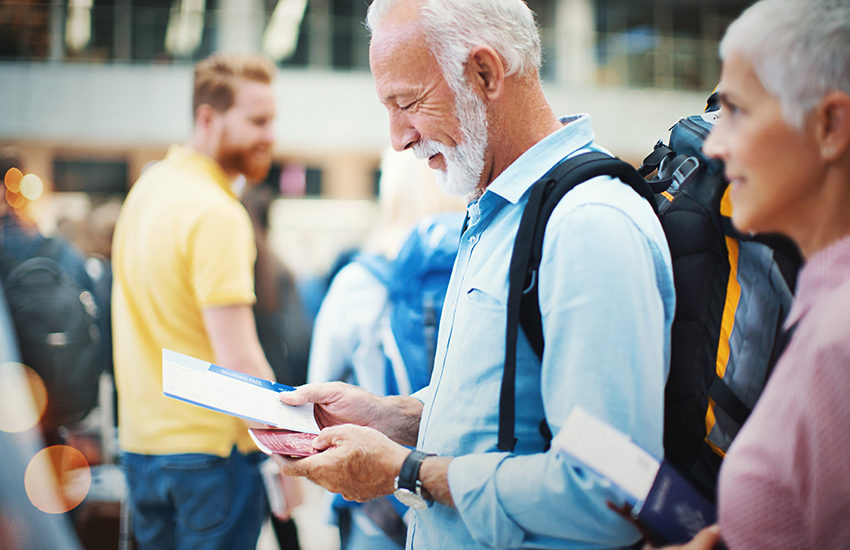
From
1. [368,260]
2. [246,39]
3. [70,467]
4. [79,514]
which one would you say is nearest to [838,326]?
[368,260]

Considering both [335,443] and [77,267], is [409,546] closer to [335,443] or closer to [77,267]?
[335,443]

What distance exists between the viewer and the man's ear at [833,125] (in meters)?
0.74

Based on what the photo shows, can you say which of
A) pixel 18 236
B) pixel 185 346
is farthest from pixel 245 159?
pixel 18 236

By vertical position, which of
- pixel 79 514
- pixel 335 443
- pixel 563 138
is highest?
pixel 563 138

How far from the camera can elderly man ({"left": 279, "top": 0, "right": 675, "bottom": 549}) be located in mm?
Result: 965

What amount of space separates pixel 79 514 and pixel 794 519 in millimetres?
3358

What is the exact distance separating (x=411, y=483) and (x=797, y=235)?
72 centimetres

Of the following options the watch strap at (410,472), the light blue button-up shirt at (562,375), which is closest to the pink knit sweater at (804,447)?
the light blue button-up shirt at (562,375)

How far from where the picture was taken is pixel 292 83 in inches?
526

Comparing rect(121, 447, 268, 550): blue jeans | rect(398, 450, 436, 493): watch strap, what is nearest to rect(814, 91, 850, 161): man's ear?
rect(398, 450, 436, 493): watch strap

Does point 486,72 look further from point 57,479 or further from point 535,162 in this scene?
point 57,479

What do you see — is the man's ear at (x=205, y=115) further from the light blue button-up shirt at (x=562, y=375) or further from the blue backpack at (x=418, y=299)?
the light blue button-up shirt at (x=562, y=375)

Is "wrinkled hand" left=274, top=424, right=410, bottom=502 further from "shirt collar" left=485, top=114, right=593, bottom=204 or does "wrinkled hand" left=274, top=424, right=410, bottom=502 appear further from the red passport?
"shirt collar" left=485, top=114, right=593, bottom=204

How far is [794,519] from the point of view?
72cm
